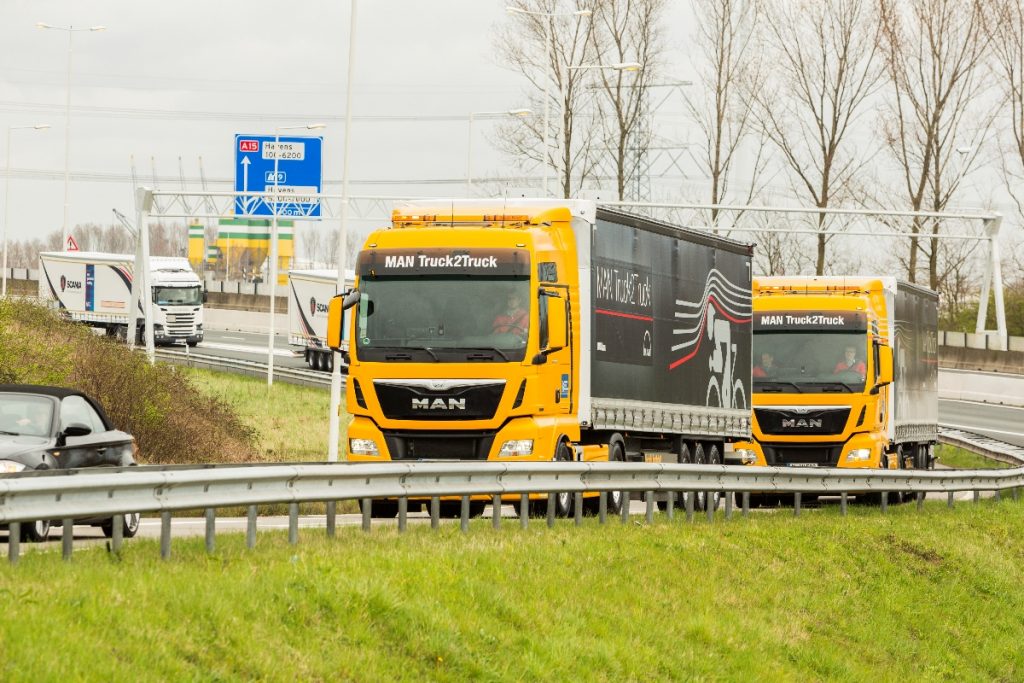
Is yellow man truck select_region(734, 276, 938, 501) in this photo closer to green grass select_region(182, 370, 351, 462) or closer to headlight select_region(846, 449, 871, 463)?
headlight select_region(846, 449, 871, 463)

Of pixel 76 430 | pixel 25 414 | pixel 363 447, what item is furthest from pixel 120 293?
pixel 76 430

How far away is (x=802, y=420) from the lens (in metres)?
26.0

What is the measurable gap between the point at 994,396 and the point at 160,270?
111 feet

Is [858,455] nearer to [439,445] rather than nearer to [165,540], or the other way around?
[439,445]

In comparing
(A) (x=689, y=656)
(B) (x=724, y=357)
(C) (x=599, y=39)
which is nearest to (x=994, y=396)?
(C) (x=599, y=39)

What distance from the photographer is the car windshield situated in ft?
49.4

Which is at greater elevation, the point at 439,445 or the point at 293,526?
the point at 439,445

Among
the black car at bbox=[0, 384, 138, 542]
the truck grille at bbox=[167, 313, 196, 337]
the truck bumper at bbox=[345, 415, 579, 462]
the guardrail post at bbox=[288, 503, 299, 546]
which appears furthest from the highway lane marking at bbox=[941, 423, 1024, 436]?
the guardrail post at bbox=[288, 503, 299, 546]

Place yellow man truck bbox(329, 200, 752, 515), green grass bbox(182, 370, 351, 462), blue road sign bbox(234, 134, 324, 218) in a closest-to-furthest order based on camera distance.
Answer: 1. yellow man truck bbox(329, 200, 752, 515)
2. green grass bbox(182, 370, 351, 462)
3. blue road sign bbox(234, 134, 324, 218)

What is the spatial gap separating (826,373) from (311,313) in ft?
134

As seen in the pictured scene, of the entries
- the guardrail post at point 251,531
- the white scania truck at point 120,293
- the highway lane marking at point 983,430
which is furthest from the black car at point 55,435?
the white scania truck at point 120,293

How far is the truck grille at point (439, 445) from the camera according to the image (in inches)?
704

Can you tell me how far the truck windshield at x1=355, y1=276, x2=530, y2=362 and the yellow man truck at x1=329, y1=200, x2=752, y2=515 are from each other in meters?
0.01

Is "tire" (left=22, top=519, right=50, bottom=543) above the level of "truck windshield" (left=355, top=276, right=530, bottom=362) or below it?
below
